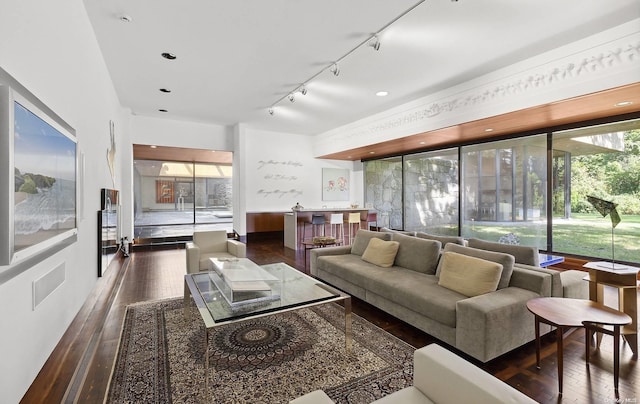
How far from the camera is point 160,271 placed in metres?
5.11

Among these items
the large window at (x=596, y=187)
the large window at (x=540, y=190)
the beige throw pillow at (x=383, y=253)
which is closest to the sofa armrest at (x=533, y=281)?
the large window at (x=540, y=190)

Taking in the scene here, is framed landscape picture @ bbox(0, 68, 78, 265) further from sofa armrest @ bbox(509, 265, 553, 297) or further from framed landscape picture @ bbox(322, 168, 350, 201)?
framed landscape picture @ bbox(322, 168, 350, 201)

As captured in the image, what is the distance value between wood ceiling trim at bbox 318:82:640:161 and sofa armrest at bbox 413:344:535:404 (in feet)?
12.7

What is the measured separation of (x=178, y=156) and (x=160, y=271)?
4.96 metres

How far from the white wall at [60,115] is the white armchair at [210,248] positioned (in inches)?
45.0

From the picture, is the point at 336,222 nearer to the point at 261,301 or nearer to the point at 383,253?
the point at 383,253

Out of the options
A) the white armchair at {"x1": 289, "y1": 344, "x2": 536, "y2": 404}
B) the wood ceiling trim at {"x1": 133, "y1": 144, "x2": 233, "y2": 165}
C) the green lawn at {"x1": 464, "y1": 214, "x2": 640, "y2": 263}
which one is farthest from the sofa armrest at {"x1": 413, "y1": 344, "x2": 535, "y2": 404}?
the wood ceiling trim at {"x1": 133, "y1": 144, "x2": 233, "y2": 165}

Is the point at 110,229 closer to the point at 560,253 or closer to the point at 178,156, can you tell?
the point at 178,156

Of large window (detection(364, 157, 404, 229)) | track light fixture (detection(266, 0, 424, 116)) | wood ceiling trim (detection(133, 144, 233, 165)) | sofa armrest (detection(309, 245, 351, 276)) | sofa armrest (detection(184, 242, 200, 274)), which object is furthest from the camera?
large window (detection(364, 157, 404, 229))

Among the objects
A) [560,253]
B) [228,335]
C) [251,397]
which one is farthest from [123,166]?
[560,253]

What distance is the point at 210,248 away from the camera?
180 inches

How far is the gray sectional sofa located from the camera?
2.30 meters

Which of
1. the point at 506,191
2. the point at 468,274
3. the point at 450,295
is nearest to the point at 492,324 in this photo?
the point at 450,295

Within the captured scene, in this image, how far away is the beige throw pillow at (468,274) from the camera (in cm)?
265
